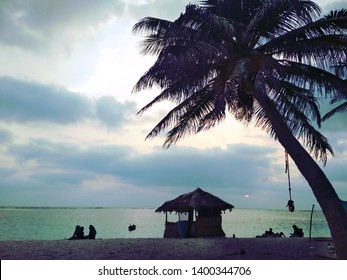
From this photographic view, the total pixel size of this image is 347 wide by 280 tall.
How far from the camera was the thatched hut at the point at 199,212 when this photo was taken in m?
19.9

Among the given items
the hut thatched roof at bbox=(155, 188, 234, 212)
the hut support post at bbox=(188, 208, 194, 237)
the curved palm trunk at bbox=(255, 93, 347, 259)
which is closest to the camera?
the curved palm trunk at bbox=(255, 93, 347, 259)

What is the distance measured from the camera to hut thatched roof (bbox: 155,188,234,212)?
19.5 metres

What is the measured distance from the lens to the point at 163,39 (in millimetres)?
9938

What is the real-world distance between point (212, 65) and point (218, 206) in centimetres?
1104

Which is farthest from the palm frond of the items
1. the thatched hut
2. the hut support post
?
the hut support post

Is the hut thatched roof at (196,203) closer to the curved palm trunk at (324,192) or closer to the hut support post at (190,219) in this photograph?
the hut support post at (190,219)

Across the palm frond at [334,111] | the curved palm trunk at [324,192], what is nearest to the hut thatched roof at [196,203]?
the palm frond at [334,111]

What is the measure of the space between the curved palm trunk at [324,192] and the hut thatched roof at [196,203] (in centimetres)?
1046

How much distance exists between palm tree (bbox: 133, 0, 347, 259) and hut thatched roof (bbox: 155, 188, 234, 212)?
28.4ft

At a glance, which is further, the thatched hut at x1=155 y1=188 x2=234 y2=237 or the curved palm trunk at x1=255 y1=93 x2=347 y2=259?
the thatched hut at x1=155 y1=188 x2=234 y2=237

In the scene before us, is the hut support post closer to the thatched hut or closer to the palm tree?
the thatched hut

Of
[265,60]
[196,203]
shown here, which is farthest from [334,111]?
[265,60]

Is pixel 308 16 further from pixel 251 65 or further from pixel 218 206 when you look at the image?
pixel 218 206

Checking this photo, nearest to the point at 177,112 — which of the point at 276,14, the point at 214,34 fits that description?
the point at 214,34
